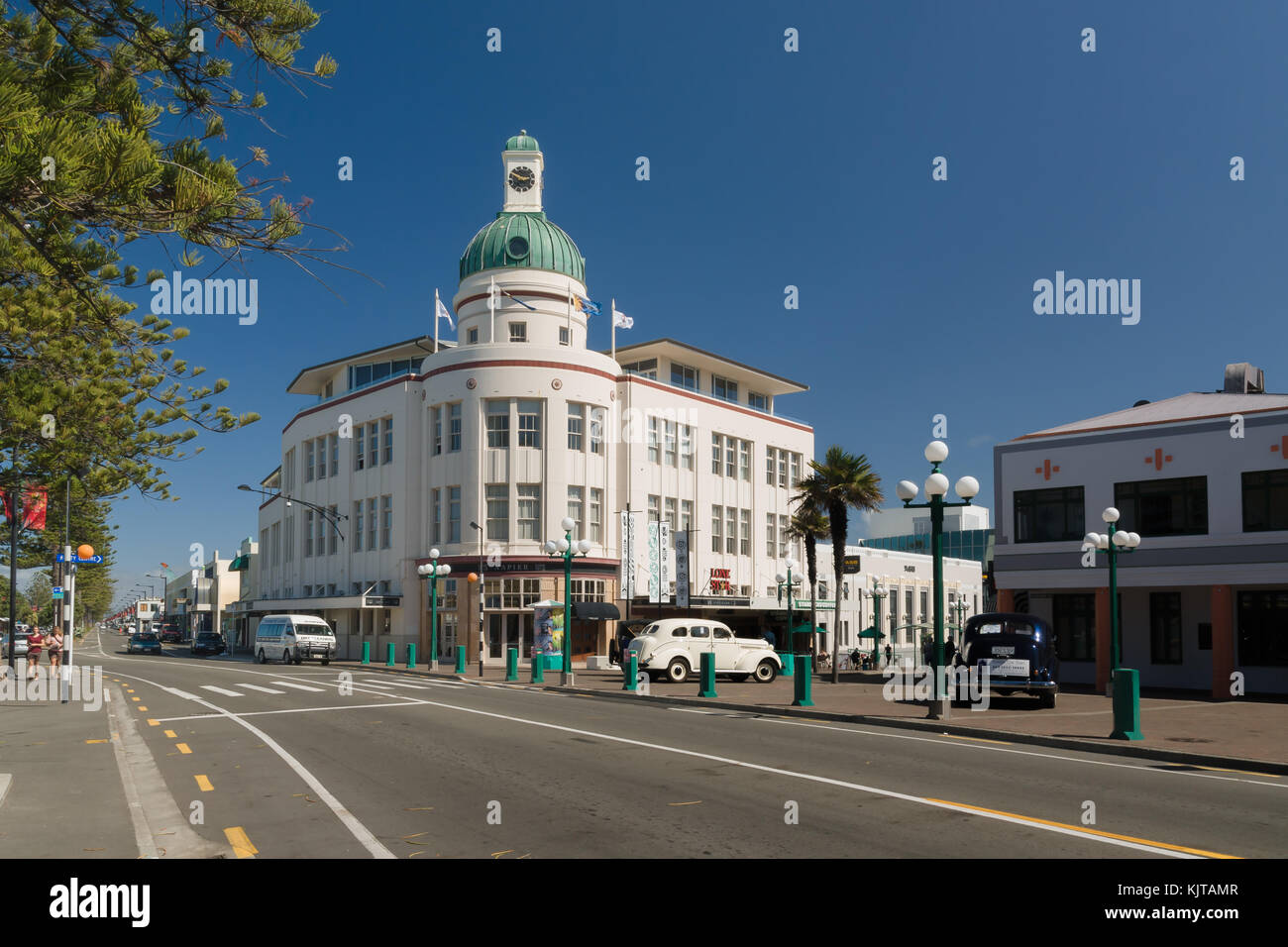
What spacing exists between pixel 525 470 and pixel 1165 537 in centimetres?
2759

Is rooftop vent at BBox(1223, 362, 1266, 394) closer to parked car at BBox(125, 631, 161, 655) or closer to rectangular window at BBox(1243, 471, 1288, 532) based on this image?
rectangular window at BBox(1243, 471, 1288, 532)

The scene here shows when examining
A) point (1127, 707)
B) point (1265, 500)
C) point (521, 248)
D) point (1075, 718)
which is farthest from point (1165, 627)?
point (521, 248)

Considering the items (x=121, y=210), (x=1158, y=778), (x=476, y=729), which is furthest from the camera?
(x=476, y=729)

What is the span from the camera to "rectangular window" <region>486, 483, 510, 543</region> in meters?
46.8

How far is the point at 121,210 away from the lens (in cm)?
748

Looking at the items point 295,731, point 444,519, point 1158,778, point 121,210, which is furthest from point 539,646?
point 121,210

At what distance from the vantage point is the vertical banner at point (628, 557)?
4822 centimetres

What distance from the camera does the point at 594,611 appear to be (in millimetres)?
44094

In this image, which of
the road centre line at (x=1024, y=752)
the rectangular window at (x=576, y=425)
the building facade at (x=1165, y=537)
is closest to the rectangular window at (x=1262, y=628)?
the building facade at (x=1165, y=537)

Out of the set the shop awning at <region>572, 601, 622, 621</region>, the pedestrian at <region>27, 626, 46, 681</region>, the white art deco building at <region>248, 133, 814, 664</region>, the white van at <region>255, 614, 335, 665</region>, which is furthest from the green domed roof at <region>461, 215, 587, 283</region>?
the pedestrian at <region>27, 626, 46, 681</region>

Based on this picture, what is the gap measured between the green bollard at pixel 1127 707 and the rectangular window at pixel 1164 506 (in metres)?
14.6

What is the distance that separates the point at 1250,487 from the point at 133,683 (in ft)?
102

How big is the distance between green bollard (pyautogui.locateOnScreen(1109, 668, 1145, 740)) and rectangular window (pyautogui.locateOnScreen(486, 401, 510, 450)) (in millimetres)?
35160
